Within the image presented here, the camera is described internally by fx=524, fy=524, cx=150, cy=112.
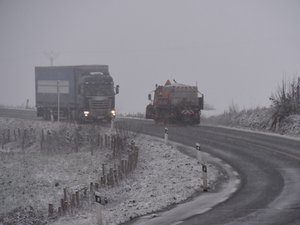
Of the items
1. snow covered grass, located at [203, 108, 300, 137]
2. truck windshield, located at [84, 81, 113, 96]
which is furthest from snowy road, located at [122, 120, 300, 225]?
truck windshield, located at [84, 81, 113, 96]

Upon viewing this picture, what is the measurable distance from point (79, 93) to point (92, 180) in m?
17.5

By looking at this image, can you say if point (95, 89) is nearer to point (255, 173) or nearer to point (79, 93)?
point (79, 93)

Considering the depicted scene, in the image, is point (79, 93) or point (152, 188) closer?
point (152, 188)

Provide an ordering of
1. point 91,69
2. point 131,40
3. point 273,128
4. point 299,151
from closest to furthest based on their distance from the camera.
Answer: point 299,151 → point 273,128 → point 91,69 → point 131,40

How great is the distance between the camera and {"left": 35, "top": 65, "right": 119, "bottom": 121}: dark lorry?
36.8 metres

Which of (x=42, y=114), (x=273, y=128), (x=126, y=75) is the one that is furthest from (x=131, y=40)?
(x=273, y=128)

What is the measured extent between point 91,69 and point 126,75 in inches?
4240

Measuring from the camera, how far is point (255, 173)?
1667 cm

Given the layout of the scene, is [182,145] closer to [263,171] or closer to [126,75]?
[263,171]

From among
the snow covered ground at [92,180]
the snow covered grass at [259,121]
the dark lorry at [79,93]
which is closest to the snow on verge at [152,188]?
the snow covered ground at [92,180]

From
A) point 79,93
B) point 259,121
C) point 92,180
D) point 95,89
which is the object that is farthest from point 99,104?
point 92,180

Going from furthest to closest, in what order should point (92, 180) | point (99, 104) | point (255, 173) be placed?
point (99, 104) < point (92, 180) < point (255, 173)

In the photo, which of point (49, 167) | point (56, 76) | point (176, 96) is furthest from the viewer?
point (56, 76)

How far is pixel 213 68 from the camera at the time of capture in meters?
152
